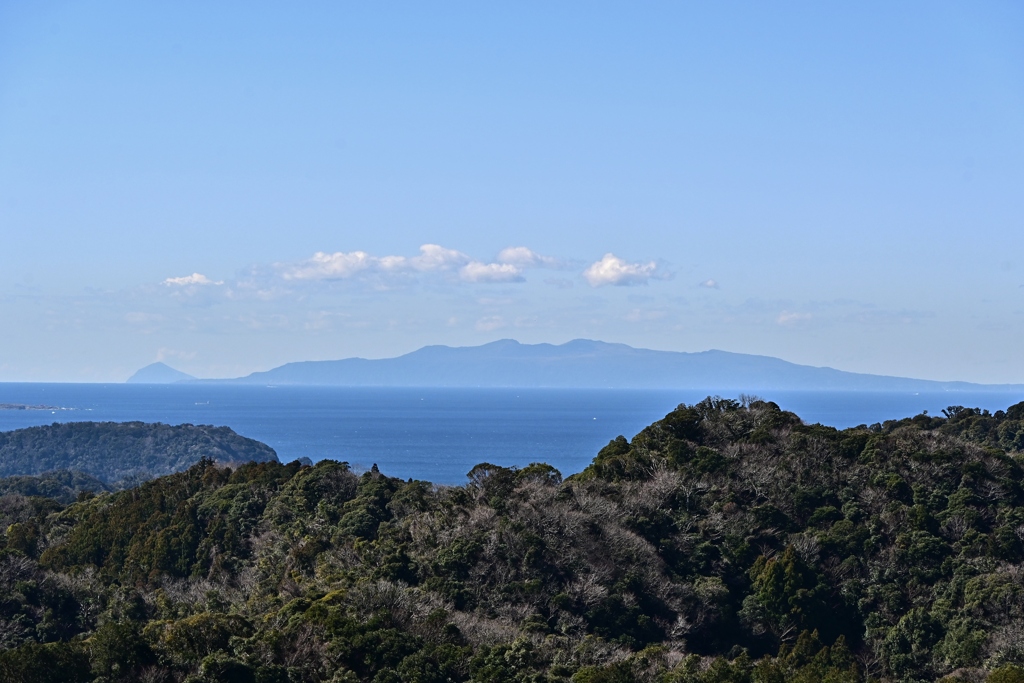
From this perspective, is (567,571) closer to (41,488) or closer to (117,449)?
(41,488)

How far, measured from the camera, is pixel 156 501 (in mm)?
42375

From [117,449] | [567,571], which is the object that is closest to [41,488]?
[117,449]

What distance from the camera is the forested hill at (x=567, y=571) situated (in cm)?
2420

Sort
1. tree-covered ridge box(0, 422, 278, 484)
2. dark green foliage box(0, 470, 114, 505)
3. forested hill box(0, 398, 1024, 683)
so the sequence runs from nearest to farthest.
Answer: forested hill box(0, 398, 1024, 683) → dark green foliage box(0, 470, 114, 505) → tree-covered ridge box(0, 422, 278, 484)

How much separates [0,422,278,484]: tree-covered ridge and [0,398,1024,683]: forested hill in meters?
77.0

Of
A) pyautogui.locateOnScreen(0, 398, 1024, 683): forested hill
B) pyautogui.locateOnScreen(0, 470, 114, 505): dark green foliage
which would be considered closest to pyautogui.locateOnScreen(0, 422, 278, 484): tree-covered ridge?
pyautogui.locateOnScreen(0, 470, 114, 505): dark green foliage

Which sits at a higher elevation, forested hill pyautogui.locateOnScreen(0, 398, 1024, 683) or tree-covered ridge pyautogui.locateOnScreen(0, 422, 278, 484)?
forested hill pyautogui.locateOnScreen(0, 398, 1024, 683)

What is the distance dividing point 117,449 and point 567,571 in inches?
4132

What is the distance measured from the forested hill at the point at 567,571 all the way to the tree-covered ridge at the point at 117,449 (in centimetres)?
7697

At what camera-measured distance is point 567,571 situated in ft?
103

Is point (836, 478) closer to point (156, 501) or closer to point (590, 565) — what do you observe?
point (590, 565)

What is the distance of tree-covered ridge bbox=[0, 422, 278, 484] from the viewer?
391 feet

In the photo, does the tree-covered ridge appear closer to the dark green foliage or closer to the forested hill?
the dark green foliage

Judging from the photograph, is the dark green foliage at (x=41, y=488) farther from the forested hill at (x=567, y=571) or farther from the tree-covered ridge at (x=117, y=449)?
the forested hill at (x=567, y=571)
